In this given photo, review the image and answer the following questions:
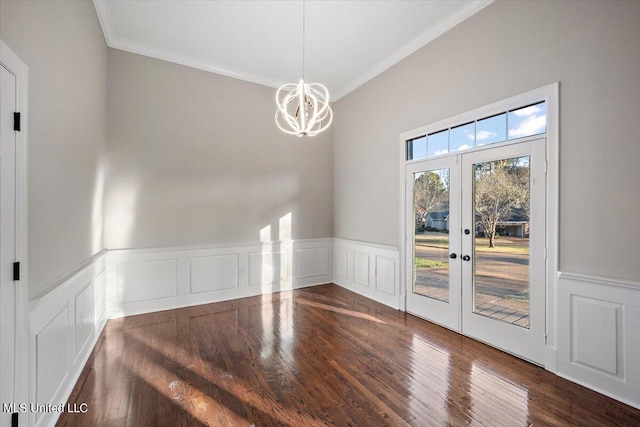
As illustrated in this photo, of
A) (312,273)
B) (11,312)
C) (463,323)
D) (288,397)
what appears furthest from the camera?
(312,273)

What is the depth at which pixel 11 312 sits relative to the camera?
1.51 meters

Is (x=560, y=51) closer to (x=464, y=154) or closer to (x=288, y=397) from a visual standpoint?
(x=464, y=154)

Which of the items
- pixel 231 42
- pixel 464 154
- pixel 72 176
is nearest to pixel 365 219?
pixel 464 154

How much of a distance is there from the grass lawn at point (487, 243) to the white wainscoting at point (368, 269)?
56 centimetres

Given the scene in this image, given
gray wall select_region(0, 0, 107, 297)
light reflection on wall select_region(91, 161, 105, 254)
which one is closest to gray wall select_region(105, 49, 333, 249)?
light reflection on wall select_region(91, 161, 105, 254)

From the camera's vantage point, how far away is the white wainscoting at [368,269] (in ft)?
14.0

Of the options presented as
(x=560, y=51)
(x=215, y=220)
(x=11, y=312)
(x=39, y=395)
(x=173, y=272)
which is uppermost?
(x=560, y=51)

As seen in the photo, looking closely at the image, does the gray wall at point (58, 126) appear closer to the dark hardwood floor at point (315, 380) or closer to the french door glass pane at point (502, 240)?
the dark hardwood floor at point (315, 380)

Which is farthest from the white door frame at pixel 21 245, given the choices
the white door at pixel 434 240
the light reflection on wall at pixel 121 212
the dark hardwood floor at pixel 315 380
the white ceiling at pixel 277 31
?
the white door at pixel 434 240

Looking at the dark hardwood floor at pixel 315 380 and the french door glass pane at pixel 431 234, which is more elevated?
the french door glass pane at pixel 431 234

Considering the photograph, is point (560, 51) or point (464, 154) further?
point (464, 154)

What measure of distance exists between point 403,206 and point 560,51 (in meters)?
2.25

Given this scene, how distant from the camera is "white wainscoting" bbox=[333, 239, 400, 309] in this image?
4266 mm

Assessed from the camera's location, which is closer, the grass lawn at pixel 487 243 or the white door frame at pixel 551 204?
the white door frame at pixel 551 204
